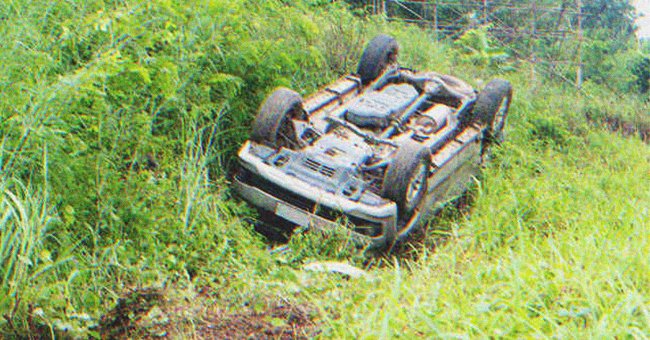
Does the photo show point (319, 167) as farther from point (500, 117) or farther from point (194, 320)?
point (500, 117)

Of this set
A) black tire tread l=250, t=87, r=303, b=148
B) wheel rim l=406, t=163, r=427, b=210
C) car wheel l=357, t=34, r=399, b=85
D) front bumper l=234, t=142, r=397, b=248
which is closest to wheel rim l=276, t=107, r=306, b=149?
black tire tread l=250, t=87, r=303, b=148

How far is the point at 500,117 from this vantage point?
884 centimetres

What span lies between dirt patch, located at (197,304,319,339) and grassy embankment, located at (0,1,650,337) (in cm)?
10

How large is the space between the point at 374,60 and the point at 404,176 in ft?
9.88

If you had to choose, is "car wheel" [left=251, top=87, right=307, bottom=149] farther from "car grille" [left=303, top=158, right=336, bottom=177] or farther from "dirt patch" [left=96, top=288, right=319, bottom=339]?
"dirt patch" [left=96, top=288, right=319, bottom=339]

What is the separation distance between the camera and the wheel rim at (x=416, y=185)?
20.7 ft

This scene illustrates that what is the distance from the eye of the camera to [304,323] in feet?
12.8

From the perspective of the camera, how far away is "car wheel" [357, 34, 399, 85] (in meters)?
8.84

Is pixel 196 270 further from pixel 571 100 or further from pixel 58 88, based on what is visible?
pixel 571 100

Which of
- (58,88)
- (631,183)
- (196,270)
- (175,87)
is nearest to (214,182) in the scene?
(175,87)

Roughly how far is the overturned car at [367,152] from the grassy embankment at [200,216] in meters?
0.32

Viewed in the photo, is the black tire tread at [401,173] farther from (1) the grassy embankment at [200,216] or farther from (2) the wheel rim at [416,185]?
(1) the grassy embankment at [200,216]

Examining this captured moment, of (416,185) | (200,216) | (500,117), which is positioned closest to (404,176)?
(416,185)

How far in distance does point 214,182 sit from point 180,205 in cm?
99
